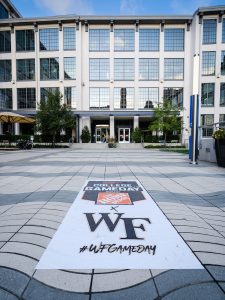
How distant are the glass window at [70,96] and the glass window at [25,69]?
6.30 m

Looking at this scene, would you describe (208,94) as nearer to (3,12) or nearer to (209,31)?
(209,31)

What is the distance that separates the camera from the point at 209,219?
133 inches

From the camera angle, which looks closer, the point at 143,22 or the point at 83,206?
the point at 83,206

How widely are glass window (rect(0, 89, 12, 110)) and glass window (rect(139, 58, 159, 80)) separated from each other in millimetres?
22264

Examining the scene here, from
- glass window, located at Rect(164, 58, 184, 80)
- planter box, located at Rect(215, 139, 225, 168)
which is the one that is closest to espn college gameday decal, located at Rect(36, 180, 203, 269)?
planter box, located at Rect(215, 139, 225, 168)

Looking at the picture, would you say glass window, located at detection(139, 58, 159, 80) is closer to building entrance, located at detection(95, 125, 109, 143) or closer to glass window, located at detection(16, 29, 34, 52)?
building entrance, located at detection(95, 125, 109, 143)

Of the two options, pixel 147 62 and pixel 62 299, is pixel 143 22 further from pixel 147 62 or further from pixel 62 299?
pixel 62 299

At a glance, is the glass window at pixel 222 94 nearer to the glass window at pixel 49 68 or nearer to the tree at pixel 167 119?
the tree at pixel 167 119

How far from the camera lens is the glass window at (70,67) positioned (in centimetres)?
3560

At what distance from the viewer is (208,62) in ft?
116

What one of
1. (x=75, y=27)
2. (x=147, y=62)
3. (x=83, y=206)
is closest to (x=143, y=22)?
A: (x=147, y=62)

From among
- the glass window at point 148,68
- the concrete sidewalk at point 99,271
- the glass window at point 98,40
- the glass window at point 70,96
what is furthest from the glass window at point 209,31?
the concrete sidewalk at point 99,271

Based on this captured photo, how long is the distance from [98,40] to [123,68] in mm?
6114

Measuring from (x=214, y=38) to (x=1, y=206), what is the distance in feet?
132
